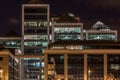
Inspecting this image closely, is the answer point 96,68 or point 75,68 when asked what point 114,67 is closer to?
point 96,68

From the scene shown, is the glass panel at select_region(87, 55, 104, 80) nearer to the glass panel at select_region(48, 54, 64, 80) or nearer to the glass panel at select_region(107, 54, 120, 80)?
the glass panel at select_region(107, 54, 120, 80)

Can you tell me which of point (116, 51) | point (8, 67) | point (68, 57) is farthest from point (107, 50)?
point (8, 67)

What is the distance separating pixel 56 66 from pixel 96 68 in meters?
13.1

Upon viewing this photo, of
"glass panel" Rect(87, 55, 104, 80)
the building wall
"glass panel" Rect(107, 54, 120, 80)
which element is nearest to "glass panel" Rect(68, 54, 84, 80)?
the building wall

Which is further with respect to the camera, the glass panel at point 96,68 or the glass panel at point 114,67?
the glass panel at point 96,68

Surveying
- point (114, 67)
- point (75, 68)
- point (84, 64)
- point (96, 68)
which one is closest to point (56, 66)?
point (75, 68)

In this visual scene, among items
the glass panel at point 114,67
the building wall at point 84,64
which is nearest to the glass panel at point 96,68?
the building wall at point 84,64

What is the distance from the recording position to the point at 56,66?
471ft

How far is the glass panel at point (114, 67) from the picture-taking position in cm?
14362

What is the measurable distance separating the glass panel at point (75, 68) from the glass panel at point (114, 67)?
893 cm

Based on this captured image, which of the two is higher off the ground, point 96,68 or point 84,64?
point 84,64

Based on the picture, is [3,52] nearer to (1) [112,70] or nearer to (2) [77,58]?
(2) [77,58]

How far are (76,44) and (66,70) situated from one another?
75.6ft

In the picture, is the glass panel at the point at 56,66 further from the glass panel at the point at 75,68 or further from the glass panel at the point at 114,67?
the glass panel at the point at 114,67
